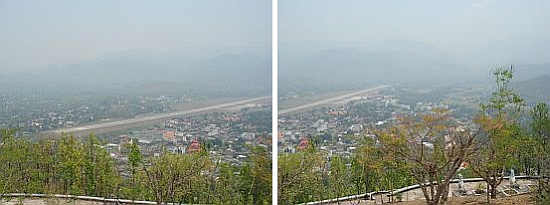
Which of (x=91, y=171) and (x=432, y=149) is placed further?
(x=91, y=171)

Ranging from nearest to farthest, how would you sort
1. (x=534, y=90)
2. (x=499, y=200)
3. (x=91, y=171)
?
(x=534, y=90)
(x=499, y=200)
(x=91, y=171)

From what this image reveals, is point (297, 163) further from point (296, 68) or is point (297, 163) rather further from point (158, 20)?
point (158, 20)

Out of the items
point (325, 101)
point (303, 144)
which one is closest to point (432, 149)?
point (325, 101)

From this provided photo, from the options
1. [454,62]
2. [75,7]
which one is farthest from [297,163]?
[75,7]

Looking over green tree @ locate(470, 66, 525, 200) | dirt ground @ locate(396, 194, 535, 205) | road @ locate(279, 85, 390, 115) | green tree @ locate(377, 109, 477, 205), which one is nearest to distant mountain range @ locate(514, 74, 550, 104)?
green tree @ locate(470, 66, 525, 200)

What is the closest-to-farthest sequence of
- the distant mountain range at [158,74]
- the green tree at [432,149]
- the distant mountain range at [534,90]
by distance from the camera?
1. the distant mountain range at [534,90]
2. the green tree at [432,149]
3. the distant mountain range at [158,74]

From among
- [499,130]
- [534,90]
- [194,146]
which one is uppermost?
[534,90]

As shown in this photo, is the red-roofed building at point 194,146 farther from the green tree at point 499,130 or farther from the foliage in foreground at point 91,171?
the green tree at point 499,130

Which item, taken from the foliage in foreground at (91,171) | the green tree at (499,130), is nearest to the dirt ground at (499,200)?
the green tree at (499,130)

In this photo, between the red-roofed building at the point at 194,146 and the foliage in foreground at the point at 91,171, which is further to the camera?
the red-roofed building at the point at 194,146

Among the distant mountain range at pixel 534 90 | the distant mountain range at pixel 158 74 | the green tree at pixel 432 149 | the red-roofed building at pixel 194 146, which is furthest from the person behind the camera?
the red-roofed building at pixel 194 146

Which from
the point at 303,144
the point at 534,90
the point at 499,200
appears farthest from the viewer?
the point at 303,144

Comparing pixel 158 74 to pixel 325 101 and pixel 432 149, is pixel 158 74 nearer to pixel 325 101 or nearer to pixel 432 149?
pixel 325 101

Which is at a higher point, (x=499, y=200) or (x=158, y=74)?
(x=158, y=74)
